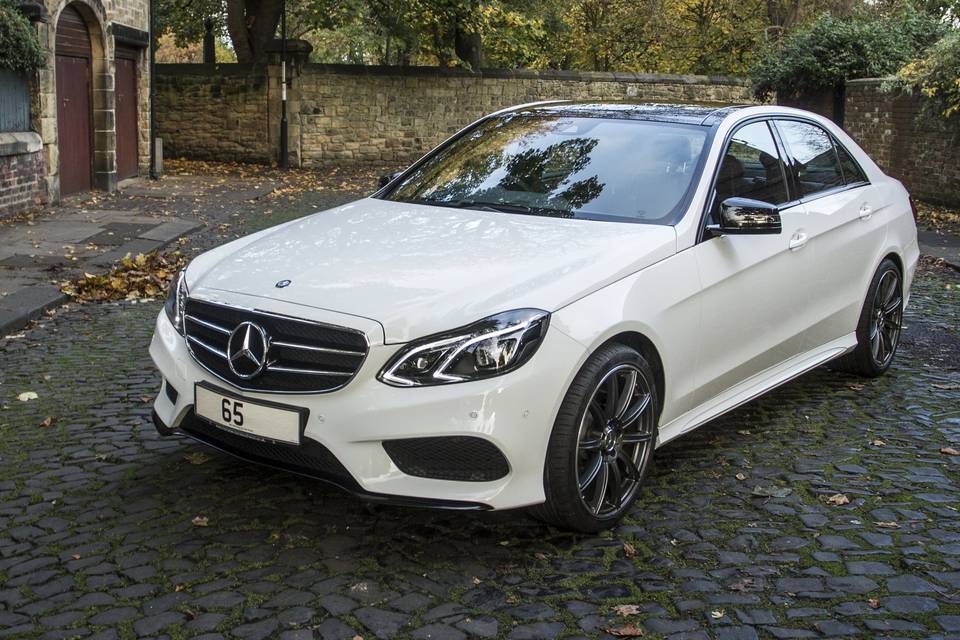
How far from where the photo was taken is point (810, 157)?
6.36m

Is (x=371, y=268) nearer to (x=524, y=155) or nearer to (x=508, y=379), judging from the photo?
(x=508, y=379)

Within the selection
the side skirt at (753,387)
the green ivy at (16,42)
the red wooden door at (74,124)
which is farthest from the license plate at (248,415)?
the red wooden door at (74,124)

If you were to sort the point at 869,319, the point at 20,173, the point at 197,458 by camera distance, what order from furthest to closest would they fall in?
the point at 20,173
the point at 869,319
the point at 197,458

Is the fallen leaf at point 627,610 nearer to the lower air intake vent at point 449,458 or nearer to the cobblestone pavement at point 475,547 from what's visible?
the cobblestone pavement at point 475,547

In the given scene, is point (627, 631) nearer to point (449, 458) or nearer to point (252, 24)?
point (449, 458)

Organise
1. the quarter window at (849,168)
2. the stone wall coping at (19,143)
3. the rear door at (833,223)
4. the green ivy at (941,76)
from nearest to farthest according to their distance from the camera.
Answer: the rear door at (833,223) → the quarter window at (849,168) → the stone wall coping at (19,143) → the green ivy at (941,76)

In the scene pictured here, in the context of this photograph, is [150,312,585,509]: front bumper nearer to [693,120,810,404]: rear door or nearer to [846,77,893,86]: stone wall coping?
[693,120,810,404]: rear door

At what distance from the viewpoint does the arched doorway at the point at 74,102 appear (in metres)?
17.1

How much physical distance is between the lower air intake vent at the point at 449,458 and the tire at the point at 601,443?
0.24 m

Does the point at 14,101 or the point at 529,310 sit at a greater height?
the point at 14,101

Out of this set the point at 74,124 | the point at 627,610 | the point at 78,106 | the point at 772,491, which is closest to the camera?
the point at 627,610

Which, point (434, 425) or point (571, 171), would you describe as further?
point (571, 171)

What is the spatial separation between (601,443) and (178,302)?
1858mm

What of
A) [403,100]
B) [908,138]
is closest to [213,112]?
[403,100]
